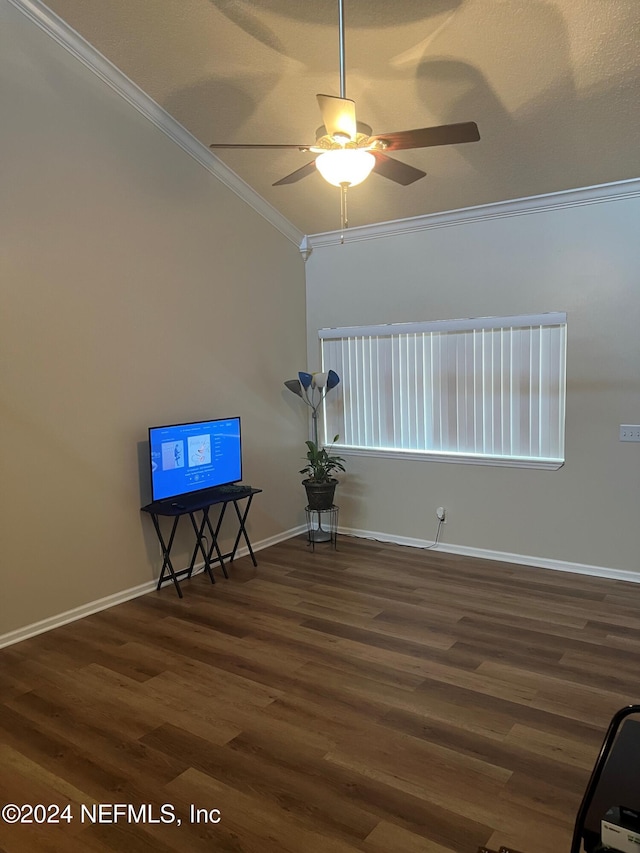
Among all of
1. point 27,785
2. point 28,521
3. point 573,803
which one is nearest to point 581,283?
point 573,803

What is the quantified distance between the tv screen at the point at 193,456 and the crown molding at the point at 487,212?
159cm

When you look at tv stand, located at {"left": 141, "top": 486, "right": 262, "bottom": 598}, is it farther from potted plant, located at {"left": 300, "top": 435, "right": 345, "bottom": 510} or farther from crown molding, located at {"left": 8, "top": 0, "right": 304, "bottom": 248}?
crown molding, located at {"left": 8, "top": 0, "right": 304, "bottom": 248}

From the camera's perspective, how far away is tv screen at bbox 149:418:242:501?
13.5 ft

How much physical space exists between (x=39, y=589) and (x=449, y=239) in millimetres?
3671

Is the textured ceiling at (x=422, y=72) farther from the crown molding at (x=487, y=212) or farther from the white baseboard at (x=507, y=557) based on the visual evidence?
the white baseboard at (x=507, y=557)

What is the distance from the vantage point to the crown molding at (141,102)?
3439 mm

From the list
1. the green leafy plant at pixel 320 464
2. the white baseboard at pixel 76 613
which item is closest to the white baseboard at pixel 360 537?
the white baseboard at pixel 76 613

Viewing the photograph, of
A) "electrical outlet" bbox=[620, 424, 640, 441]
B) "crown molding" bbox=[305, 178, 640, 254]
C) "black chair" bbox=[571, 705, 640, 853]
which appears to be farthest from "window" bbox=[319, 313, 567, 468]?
"black chair" bbox=[571, 705, 640, 853]

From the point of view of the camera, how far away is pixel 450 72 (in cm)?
335

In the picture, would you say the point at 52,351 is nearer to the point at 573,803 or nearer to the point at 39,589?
the point at 39,589

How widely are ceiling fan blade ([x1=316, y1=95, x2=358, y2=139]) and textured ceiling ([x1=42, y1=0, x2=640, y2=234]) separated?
934mm

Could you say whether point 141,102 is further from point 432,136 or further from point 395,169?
point 432,136

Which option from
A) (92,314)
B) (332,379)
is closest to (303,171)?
(92,314)

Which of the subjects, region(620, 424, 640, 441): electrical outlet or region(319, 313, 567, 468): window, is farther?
region(319, 313, 567, 468): window
